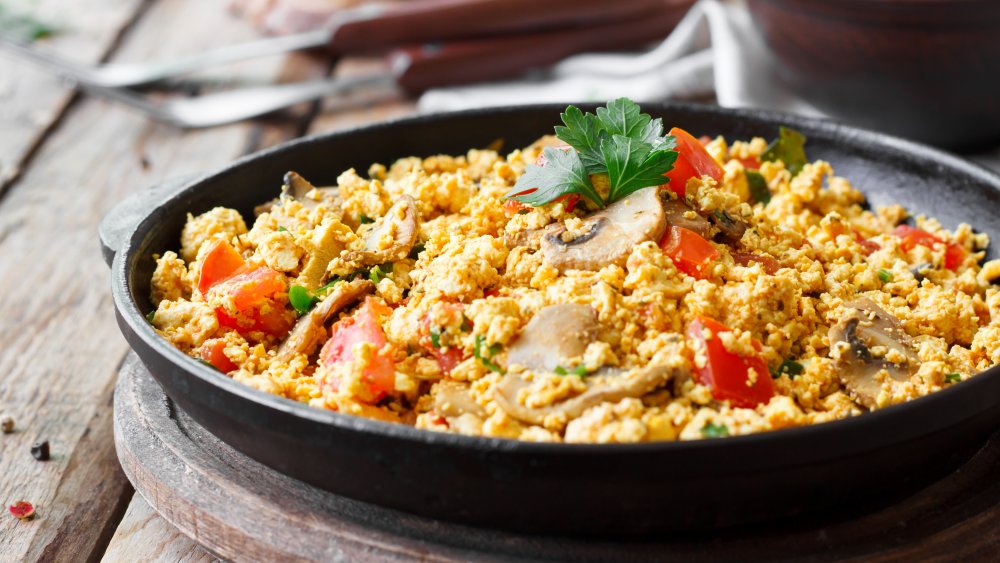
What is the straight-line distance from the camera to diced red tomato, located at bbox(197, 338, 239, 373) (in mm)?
2676

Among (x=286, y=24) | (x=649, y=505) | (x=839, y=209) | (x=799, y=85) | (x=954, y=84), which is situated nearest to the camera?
(x=649, y=505)

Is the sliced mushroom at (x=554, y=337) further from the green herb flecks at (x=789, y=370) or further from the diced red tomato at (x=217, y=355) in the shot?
the diced red tomato at (x=217, y=355)

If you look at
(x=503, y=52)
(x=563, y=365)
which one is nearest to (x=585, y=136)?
(x=563, y=365)

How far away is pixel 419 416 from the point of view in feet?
7.80

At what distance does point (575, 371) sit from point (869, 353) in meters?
0.76

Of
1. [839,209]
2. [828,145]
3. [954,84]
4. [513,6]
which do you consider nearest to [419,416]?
[839,209]

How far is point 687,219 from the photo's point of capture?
109 inches

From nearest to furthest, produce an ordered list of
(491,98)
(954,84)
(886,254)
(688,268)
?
(688,268)
(886,254)
(954,84)
(491,98)

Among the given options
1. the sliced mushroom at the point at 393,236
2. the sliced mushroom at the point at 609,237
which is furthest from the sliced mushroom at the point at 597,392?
the sliced mushroom at the point at 393,236

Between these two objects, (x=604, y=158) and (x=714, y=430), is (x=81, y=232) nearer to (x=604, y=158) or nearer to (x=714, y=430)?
(x=604, y=158)

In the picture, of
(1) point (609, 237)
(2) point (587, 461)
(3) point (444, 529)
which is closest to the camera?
(2) point (587, 461)

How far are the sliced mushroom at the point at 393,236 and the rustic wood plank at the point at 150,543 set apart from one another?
873mm

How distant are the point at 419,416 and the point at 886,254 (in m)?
1.60

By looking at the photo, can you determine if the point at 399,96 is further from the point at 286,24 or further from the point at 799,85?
the point at 799,85
